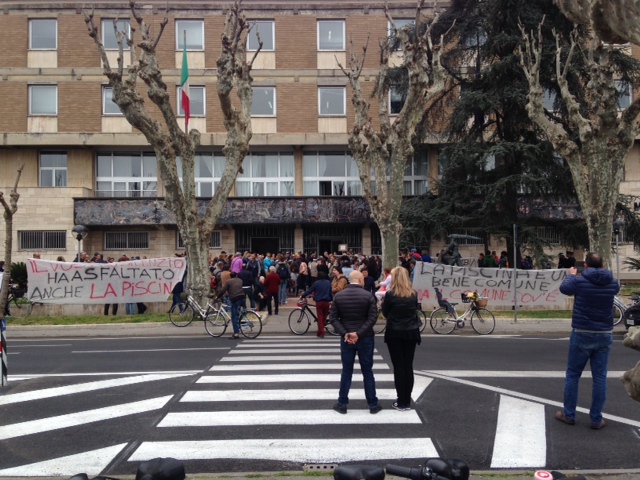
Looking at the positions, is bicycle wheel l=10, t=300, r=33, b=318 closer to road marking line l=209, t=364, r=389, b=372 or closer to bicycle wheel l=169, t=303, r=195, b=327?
bicycle wheel l=169, t=303, r=195, b=327

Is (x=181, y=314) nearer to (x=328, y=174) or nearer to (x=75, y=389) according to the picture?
(x=75, y=389)

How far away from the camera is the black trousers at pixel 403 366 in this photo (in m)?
7.88

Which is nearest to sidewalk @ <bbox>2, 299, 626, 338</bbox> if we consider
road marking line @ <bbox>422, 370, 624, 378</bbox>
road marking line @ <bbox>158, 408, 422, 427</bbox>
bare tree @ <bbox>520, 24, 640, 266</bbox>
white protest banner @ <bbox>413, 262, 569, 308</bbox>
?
white protest banner @ <bbox>413, 262, 569, 308</bbox>

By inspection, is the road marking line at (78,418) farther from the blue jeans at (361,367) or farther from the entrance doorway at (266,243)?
the entrance doorway at (266,243)

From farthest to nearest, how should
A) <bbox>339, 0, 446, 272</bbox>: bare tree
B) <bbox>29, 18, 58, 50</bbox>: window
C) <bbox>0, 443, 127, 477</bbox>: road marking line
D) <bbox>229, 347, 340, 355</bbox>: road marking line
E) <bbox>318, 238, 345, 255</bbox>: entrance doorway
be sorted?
<bbox>318, 238, 345, 255</bbox>: entrance doorway → <bbox>29, 18, 58, 50</bbox>: window → <bbox>339, 0, 446, 272</bbox>: bare tree → <bbox>229, 347, 340, 355</bbox>: road marking line → <bbox>0, 443, 127, 477</bbox>: road marking line

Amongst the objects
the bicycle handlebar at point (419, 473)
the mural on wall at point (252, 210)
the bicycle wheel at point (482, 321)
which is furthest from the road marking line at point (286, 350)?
the mural on wall at point (252, 210)

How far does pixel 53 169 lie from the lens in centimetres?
3491

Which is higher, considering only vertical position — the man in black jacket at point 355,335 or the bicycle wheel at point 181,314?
the man in black jacket at point 355,335

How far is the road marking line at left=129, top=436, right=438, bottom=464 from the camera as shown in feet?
20.3

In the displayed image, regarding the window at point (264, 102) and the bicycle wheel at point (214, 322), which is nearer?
the bicycle wheel at point (214, 322)

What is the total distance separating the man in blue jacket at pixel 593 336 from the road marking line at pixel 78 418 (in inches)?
195

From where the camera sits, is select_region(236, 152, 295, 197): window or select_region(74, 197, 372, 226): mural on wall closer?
select_region(74, 197, 372, 226): mural on wall

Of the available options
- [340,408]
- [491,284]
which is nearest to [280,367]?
[340,408]

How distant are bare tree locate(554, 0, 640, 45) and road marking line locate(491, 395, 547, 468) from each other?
3781mm
